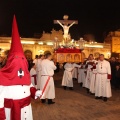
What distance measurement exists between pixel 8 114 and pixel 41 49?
41.8 metres

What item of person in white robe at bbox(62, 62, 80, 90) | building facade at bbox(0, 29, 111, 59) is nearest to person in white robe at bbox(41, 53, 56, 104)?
person in white robe at bbox(62, 62, 80, 90)

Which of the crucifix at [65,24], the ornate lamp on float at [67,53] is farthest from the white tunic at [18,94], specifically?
the crucifix at [65,24]

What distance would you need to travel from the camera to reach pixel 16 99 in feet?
14.2

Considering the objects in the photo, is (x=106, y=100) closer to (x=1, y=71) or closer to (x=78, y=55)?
(x=78, y=55)

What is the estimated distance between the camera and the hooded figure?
4230 mm

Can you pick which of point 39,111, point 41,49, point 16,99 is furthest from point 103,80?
point 41,49

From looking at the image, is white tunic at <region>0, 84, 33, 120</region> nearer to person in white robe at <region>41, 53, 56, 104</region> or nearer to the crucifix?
person in white robe at <region>41, 53, 56, 104</region>

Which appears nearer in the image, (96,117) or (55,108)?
(96,117)

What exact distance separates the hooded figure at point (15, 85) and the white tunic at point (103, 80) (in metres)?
6.45

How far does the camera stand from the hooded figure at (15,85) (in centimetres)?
423

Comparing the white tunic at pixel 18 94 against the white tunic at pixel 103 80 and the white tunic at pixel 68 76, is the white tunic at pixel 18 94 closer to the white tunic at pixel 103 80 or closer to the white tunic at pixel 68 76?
the white tunic at pixel 103 80

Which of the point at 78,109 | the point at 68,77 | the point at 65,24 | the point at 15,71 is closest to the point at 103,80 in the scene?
the point at 78,109

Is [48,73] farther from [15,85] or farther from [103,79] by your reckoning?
[15,85]

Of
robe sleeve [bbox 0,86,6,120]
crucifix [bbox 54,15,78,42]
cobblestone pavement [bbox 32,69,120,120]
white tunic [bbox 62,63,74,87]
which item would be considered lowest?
cobblestone pavement [bbox 32,69,120,120]
